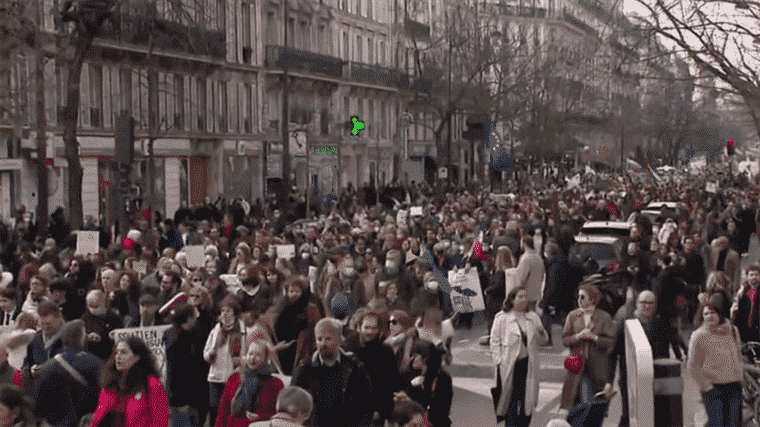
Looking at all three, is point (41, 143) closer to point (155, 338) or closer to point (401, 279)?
point (401, 279)

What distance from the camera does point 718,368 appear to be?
903 cm

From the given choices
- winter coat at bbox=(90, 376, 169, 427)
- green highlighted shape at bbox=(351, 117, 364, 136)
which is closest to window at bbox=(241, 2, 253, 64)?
green highlighted shape at bbox=(351, 117, 364, 136)

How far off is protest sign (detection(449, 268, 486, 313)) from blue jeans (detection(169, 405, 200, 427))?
199 inches

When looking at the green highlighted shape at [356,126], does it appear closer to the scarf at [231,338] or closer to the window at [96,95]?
the scarf at [231,338]

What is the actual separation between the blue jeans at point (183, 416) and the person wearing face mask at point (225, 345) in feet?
1.00

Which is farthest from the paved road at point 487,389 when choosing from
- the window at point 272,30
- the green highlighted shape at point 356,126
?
the window at point 272,30

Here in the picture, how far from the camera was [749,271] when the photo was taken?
11.8 m

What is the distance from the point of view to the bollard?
555 centimetres

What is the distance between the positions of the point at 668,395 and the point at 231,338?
15.3 feet

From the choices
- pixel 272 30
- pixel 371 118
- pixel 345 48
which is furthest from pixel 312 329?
pixel 371 118

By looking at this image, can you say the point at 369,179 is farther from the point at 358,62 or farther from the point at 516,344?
the point at 516,344

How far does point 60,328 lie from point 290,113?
41354mm

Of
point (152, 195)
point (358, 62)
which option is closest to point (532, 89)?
point (358, 62)

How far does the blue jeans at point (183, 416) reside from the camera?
9609mm
